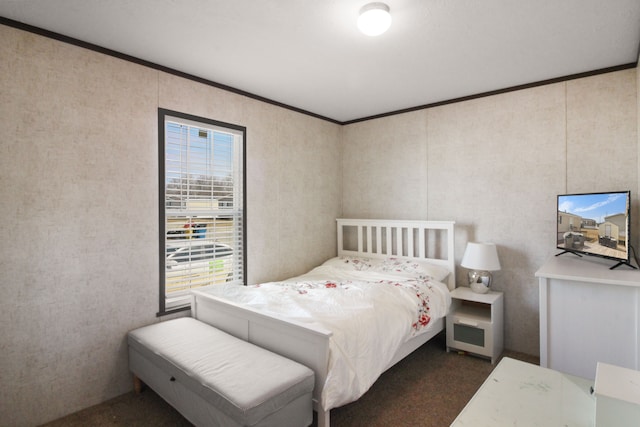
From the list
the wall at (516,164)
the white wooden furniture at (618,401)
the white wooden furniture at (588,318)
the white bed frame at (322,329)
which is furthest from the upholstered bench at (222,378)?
the wall at (516,164)

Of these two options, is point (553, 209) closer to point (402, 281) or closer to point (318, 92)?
point (402, 281)

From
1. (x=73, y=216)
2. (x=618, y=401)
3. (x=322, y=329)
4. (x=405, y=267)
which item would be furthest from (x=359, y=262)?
(x=618, y=401)

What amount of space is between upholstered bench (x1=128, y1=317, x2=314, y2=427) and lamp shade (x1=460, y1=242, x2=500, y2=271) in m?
1.91

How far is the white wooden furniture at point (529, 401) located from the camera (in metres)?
1.17

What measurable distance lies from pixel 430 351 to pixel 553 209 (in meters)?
1.67

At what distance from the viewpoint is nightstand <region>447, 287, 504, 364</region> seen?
2.91 meters

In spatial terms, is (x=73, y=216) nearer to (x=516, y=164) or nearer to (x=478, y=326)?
(x=478, y=326)

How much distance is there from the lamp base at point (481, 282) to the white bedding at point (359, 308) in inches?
10.5

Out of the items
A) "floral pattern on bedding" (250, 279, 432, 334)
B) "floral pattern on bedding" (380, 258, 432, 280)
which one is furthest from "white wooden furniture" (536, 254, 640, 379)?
"floral pattern on bedding" (380, 258, 432, 280)

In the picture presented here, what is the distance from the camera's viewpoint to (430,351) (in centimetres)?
318

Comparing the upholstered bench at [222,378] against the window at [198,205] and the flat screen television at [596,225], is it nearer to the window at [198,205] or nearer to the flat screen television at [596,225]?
the window at [198,205]

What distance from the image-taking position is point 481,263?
302 cm

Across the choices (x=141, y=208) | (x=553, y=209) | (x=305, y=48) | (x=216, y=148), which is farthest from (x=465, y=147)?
(x=141, y=208)

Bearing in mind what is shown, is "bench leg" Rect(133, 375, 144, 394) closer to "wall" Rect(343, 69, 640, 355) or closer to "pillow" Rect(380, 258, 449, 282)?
"pillow" Rect(380, 258, 449, 282)
